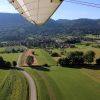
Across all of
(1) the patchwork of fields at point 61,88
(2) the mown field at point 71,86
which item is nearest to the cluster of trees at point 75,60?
(2) the mown field at point 71,86

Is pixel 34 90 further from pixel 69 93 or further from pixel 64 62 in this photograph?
pixel 64 62

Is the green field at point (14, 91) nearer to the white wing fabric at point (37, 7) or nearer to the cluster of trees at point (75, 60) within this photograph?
the cluster of trees at point (75, 60)

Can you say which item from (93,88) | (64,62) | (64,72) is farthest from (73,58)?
(93,88)

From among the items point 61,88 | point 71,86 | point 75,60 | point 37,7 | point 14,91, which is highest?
point 37,7

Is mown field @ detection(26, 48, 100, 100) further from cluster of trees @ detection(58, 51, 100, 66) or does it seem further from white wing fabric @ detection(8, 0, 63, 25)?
white wing fabric @ detection(8, 0, 63, 25)

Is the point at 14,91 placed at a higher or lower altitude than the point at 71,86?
higher

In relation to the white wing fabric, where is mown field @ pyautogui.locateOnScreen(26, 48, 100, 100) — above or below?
below

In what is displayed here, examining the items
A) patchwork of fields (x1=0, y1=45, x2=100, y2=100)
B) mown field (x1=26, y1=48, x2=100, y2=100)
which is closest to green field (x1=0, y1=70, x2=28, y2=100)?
patchwork of fields (x1=0, y1=45, x2=100, y2=100)

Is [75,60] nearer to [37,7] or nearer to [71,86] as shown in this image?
[71,86]

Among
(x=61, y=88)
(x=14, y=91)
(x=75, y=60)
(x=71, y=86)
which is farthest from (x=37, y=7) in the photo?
(x=75, y=60)
